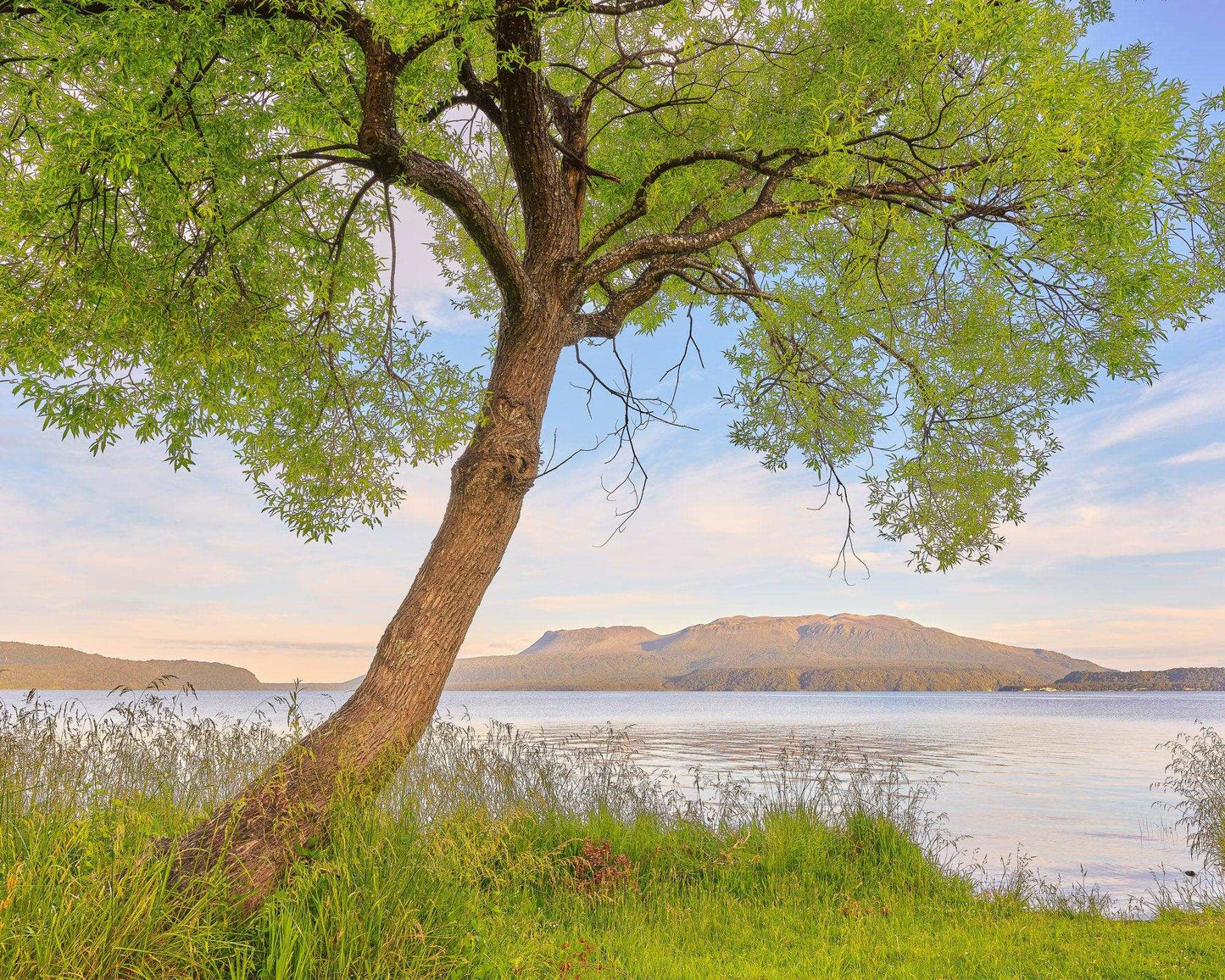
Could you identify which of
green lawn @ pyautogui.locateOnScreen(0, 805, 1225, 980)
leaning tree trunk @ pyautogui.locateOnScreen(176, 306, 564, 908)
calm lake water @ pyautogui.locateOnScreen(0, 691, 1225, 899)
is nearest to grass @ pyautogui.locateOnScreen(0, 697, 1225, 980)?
green lawn @ pyautogui.locateOnScreen(0, 805, 1225, 980)

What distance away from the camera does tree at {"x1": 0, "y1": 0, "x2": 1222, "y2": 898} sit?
16.5 ft

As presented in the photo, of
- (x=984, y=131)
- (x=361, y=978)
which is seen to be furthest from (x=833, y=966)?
(x=984, y=131)

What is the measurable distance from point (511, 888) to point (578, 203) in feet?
20.9

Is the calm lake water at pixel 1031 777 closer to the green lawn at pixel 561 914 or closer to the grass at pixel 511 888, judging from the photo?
the grass at pixel 511 888

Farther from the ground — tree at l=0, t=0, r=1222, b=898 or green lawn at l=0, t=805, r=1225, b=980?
tree at l=0, t=0, r=1222, b=898

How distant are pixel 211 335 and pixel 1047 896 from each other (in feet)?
31.4

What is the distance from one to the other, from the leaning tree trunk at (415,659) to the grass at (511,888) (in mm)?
314

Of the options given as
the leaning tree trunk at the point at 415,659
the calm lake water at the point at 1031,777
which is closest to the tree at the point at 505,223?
the leaning tree trunk at the point at 415,659

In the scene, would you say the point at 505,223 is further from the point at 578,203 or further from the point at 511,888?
the point at 511,888

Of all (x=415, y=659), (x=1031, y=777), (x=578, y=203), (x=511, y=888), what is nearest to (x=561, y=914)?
(x=511, y=888)

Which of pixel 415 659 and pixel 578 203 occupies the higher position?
pixel 578 203

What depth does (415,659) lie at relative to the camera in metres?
5.74

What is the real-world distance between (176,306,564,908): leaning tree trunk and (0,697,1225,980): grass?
0.31m

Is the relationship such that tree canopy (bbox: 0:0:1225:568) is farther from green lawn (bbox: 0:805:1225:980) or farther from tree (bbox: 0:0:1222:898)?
green lawn (bbox: 0:805:1225:980)
